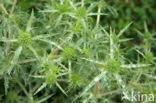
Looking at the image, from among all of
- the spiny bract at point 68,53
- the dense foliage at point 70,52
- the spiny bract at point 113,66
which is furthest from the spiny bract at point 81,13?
the spiny bract at point 113,66

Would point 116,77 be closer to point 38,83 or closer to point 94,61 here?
point 94,61

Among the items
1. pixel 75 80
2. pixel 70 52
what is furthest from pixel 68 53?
pixel 75 80

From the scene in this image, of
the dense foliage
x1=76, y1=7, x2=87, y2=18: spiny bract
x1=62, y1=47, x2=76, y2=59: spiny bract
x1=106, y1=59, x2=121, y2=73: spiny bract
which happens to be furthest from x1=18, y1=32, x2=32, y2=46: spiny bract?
x1=106, y1=59, x2=121, y2=73: spiny bract

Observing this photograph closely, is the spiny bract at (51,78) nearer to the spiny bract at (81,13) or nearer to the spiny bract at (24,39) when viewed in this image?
the spiny bract at (24,39)

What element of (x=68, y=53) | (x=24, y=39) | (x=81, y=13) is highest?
(x=81, y=13)

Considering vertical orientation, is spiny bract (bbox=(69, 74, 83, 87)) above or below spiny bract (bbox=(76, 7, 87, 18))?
below

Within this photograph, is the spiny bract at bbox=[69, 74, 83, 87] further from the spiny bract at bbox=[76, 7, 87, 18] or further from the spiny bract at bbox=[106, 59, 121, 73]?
the spiny bract at bbox=[76, 7, 87, 18]

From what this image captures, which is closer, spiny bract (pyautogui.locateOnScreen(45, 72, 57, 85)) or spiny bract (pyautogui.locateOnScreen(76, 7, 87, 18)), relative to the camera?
spiny bract (pyautogui.locateOnScreen(45, 72, 57, 85))

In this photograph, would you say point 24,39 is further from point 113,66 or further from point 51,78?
point 113,66

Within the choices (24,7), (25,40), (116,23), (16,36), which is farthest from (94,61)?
(116,23)

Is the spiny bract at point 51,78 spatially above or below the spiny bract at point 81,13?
below

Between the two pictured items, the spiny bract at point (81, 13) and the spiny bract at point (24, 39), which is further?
the spiny bract at point (81, 13)
